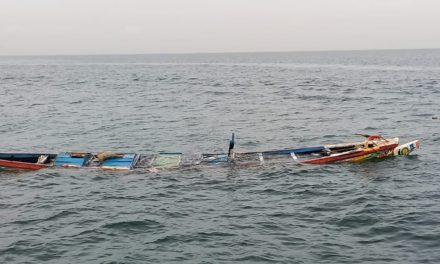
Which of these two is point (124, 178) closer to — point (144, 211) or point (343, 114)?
point (144, 211)

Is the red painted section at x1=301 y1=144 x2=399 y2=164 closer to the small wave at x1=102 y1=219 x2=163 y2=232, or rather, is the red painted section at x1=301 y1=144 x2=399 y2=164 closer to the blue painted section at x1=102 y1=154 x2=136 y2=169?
the blue painted section at x1=102 y1=154 x2=136 y2=169

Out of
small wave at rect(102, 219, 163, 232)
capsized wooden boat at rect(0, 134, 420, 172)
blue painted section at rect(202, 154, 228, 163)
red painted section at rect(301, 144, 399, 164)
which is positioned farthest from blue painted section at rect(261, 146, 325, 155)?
small wave at rect(102, 219, 163, 232)

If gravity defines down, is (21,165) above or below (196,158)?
below

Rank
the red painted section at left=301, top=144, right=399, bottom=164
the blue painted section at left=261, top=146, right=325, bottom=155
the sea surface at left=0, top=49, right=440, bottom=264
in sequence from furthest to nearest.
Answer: the blue painted section at left=261, top=146, right=325, bottom=155, the red painted section at left=301, top=144, right=399, bottom=164, the sea surface at left=0, top=49, right=440, bottom=264

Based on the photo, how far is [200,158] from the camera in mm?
23656

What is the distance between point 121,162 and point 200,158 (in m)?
4.05

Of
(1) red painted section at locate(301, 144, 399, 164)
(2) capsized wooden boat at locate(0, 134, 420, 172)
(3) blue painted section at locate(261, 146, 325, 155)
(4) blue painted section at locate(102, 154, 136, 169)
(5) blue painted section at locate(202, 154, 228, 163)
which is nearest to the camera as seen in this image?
(4) blue painted section at locate(102, 154, 136, 169)

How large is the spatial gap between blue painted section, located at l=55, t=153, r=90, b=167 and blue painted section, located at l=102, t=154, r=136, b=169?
1.13 meters

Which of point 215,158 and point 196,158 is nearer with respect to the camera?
point 215,158

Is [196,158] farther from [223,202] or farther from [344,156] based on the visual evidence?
[344,156]

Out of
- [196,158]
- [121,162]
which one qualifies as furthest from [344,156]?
[121,162]

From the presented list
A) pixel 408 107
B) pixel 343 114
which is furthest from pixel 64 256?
pixel 408 107

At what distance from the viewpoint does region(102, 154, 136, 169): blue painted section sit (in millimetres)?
22531

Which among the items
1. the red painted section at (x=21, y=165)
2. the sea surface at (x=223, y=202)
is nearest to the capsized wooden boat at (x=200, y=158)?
the red painted section at (x=21, y=165)
